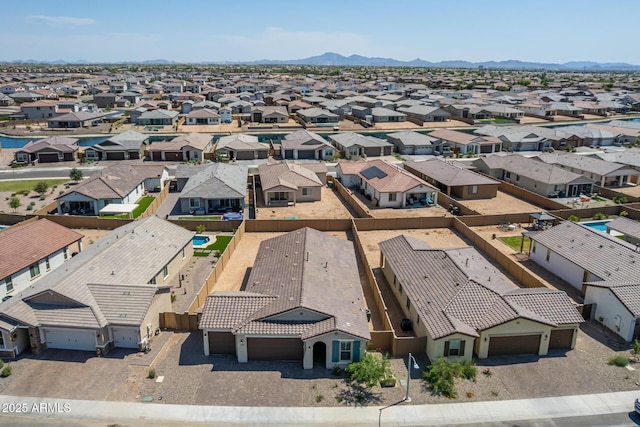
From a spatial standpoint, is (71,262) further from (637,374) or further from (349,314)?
(637,374)

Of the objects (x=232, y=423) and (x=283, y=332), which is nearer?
(x=232, y=423)

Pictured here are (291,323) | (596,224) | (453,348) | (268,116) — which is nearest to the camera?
(453,348)

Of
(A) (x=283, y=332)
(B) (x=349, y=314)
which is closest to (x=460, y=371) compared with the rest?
(B) (x=349, y=314)

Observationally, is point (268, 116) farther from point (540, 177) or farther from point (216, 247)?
point (216, 247)

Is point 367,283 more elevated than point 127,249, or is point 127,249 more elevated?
point 127,249

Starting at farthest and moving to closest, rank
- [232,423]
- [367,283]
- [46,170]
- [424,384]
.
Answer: [46,170]
[367,283]
[424,384]
[232,423]

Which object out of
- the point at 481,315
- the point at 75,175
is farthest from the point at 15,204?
the point at 481,315
